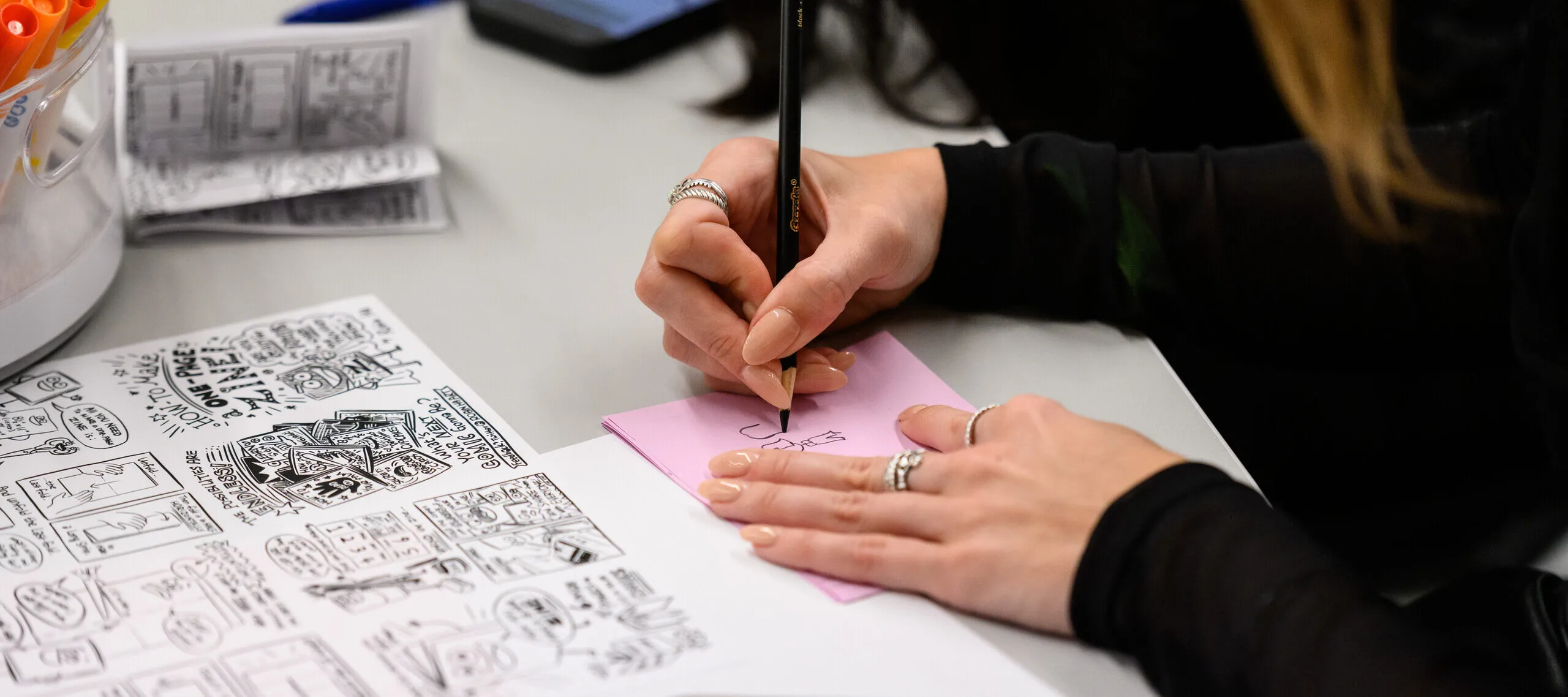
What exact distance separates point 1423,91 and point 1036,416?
64 centimetres

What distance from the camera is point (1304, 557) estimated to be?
495 millimetres

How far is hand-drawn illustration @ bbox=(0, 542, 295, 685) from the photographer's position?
47cm

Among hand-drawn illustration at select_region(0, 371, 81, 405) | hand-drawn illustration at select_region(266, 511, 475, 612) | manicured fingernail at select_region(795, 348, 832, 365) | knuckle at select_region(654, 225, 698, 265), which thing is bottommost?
hand-drawn illustration at select_region(0, 371, 81, 405)

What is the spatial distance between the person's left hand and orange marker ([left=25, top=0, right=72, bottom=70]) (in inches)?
15.1

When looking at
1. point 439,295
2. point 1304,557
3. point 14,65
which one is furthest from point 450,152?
point 1304,557

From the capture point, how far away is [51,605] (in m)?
0.50

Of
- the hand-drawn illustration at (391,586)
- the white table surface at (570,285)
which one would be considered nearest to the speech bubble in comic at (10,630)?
the hand-drawn illustration at (391,586)

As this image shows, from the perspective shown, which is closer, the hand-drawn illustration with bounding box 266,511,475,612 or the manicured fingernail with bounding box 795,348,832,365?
the hand-drawn illustration with bounding box 266,511,475,612

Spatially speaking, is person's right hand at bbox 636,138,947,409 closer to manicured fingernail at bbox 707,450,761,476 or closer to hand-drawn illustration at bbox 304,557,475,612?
manicured fingernail at bbox 707,450,761,476

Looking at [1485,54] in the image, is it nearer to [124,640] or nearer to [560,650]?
[560,650]

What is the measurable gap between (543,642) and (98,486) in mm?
246

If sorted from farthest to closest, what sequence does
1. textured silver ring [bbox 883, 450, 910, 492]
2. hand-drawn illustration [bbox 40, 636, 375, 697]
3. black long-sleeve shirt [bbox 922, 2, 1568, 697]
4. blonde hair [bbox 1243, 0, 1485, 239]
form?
blonde hair [bbox 1243, 0, 1485, 239] < black long-sleeve shirt [bbox 922, 2, 1568, 697] < textured silver ring [bbox 883, 450, 910, 492] < hand-drawn illustration [bbox 40, 636, 375, 697]

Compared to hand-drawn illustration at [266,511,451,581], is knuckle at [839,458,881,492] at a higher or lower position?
higher

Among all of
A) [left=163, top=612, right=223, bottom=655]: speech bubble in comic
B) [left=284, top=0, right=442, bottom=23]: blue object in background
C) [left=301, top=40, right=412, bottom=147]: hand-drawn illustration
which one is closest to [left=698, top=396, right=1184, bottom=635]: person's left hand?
[left=163, top=612, right=223, bottom=655]: speech bubble in comic
